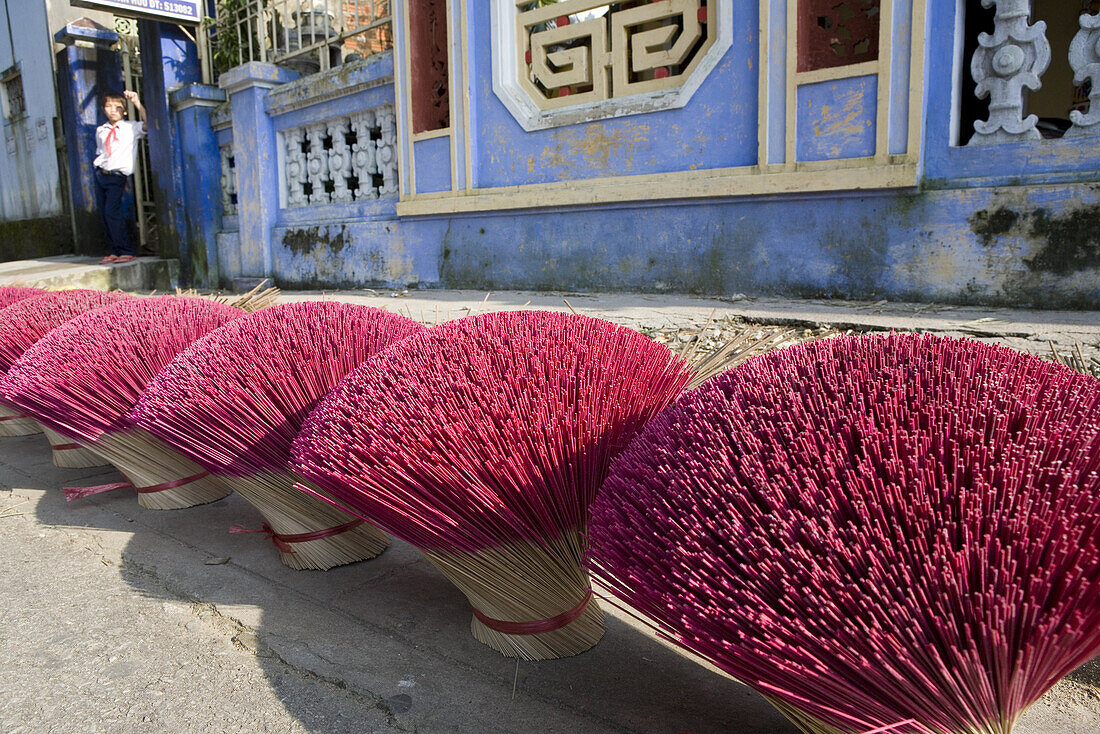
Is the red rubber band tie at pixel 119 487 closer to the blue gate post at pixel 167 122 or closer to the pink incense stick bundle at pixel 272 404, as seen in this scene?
the pink incense stick bundle at pixel 272 404

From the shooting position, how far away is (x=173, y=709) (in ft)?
3.77

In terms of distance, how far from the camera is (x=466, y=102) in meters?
4.30

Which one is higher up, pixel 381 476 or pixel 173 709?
pixel 381 476

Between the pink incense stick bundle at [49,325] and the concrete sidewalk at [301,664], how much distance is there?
730mm

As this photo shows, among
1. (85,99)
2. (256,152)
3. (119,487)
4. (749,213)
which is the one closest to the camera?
(119,487)

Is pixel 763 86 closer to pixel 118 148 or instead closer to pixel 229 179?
pixel 229 179

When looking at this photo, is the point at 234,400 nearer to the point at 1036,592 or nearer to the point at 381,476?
the point at 381,476

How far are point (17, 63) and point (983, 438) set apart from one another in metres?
11.0

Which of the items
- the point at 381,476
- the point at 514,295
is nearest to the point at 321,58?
the point at 514,295

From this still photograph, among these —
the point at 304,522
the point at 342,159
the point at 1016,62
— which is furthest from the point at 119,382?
the point at 342,159

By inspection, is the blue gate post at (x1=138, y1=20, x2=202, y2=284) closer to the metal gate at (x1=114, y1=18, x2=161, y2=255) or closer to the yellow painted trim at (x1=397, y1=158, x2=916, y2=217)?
the metal gate at (x1=114, y1=18, x2=161, y2=255)

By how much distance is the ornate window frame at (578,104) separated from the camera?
341cm

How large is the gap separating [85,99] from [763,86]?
23.7 feet

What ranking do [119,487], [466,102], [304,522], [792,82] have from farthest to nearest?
[466,102]
[792,82]
[119,487]
[304,522]
